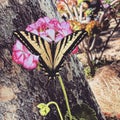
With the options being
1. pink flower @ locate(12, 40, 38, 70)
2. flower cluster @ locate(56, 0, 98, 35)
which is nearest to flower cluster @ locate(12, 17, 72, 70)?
pink flower @ locate(12, 40, 38, 70)

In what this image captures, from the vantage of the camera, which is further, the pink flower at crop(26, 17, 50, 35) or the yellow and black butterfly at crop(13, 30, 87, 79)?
the pink flower at crop(26, 17, 50, 35)

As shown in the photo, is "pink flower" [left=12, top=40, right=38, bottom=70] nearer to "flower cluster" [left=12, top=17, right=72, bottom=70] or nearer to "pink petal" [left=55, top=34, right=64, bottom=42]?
"flower cluster" [left=12, top=17, right=72, bottom=70]

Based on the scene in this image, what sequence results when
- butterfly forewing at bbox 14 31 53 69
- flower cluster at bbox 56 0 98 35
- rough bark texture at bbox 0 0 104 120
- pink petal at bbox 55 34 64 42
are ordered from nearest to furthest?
butterfly forewing at bbox 14 31 53 69 → pink petal at bbox 55 34 64 42 → rough bark texture at bbox 0 0 104 120 → flower cluster at bbox 56 0 98 35

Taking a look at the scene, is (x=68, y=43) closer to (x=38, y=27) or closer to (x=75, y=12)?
(x=38, y=27)

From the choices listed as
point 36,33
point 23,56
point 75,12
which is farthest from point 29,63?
point 75,12

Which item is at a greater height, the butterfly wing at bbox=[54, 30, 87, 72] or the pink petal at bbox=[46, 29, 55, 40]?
the pink petal at bbox=[46, 29, 55, 40]

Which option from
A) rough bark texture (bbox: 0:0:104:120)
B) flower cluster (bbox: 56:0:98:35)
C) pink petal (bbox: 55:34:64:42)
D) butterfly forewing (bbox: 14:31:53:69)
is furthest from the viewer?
flower cluster (bbox: 56:0:98:35)

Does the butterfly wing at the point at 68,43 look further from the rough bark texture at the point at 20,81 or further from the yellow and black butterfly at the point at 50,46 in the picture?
the rough bark texture at the point at 20,81

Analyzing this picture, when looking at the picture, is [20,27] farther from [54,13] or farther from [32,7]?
[54,13]
